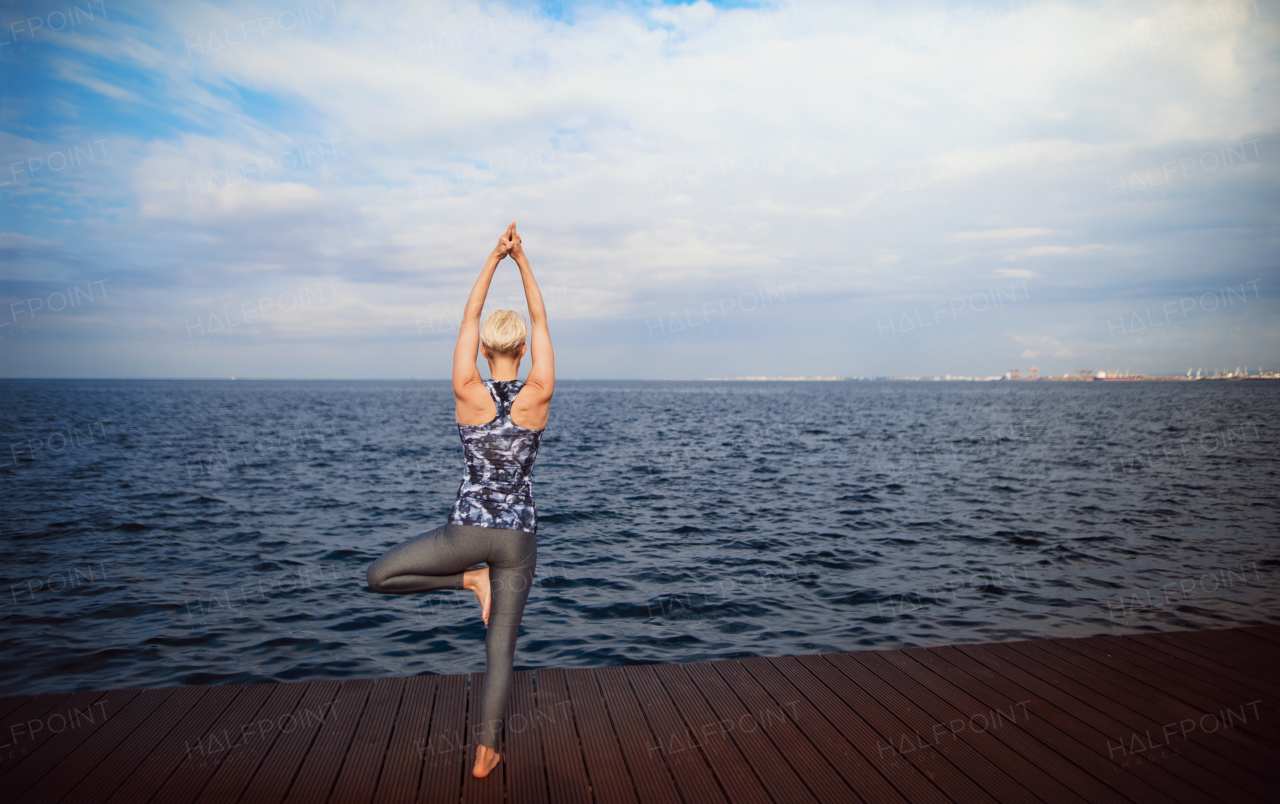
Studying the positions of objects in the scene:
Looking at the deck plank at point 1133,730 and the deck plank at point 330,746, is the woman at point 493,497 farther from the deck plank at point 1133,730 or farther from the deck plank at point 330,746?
the deck plank at point 1133,730

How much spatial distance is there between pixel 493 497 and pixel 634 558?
9501mm

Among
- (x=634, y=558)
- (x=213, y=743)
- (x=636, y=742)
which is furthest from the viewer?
(x=634, y=558)

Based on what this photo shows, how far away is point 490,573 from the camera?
11.6ft

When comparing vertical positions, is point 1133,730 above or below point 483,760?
below

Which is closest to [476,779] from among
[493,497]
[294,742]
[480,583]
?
[480,583]

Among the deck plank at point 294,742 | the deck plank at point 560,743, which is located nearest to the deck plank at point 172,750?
the deck plank at point 294,742

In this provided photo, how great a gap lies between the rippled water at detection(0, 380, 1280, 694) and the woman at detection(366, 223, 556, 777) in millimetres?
4438

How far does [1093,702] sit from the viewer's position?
15.0 feet

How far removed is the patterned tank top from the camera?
134 inches

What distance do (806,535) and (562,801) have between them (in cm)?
1167

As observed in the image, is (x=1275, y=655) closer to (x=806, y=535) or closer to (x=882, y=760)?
(x=882, y=760)

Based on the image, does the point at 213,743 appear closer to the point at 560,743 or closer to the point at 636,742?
the point at 560,743

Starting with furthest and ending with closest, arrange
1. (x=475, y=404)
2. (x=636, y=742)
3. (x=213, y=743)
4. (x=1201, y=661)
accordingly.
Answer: (x=1201, y=661) < (x=636, y=742) < (x=213, y=743) < (x=475, y=404)

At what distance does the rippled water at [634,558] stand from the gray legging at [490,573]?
14.1 feet
